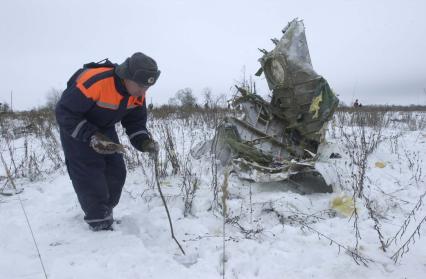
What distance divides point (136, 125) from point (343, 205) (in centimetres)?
200

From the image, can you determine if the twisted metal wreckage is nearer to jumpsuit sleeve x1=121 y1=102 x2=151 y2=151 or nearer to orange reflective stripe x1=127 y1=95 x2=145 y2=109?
jumpsuit sleeve x1=121 y1=102 x2=151 y2=151

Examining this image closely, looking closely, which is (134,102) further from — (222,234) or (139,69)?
(222,234)

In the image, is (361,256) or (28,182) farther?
(28,182)

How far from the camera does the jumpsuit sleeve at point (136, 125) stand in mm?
2916

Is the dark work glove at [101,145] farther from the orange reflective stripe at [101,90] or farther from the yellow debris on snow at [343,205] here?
the yellow debris on snow at [343,205]

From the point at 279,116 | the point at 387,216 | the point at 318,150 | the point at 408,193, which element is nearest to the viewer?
the point at 387,216

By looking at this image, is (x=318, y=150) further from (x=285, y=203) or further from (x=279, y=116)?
(x=285, y=203)

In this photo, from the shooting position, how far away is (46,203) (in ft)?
11.1

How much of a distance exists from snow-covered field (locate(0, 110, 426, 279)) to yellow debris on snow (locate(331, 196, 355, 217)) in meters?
0.03

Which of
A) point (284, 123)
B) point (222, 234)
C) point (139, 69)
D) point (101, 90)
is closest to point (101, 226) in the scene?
point (222, 234)

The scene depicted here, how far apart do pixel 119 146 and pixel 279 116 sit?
2.50 meters

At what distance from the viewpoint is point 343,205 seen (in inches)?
121

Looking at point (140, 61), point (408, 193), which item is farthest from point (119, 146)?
point (408, 193)

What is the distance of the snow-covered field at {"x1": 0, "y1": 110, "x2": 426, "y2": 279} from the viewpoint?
7.05 ft
